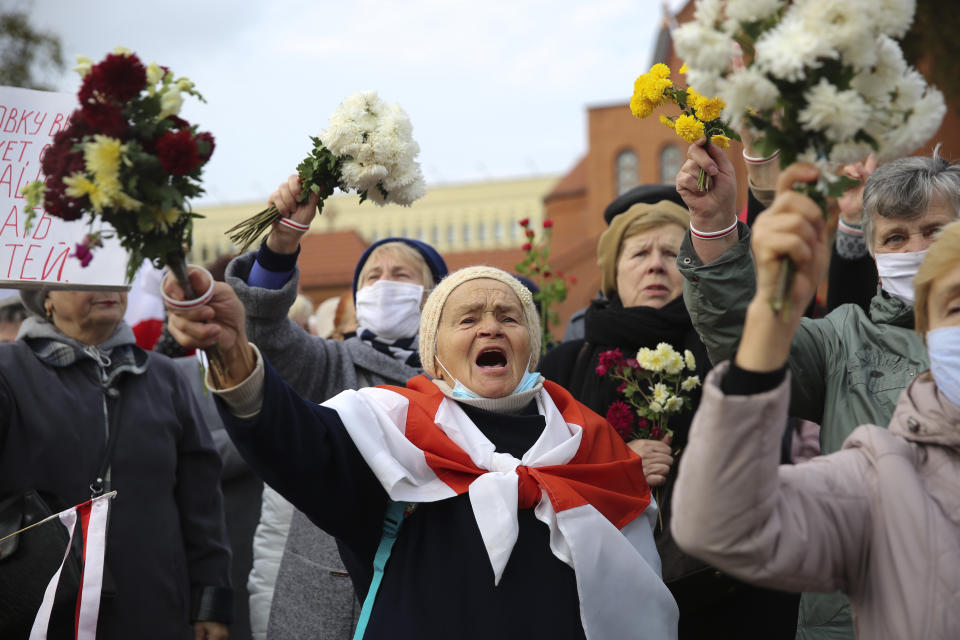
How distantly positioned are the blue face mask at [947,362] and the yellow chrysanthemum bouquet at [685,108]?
0.96 meters

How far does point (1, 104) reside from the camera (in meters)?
3.74

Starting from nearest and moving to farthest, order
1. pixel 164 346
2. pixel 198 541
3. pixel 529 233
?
pixel 198 541
pixel 529 233
pixel 164 346

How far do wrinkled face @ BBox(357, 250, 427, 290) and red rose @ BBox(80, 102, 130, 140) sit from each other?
255cm

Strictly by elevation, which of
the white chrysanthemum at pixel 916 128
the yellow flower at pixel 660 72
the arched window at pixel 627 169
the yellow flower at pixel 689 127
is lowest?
the white chrysanthemum at pixel 916 128

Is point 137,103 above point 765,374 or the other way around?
above

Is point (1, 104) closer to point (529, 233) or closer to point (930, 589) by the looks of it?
point (529, 233)

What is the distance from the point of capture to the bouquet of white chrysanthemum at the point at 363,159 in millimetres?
3387

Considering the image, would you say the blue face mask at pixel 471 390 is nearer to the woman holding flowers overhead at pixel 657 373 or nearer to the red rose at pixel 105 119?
the woman holding flowers overhead at pixel 657 373

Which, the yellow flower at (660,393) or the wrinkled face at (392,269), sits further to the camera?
the wrinkled face at (392,269)

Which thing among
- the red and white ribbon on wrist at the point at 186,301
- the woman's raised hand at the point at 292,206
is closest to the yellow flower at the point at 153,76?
the red and white ribbon on wrist at the point at 186,301

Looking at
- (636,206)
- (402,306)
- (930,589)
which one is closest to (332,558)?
(402,306)

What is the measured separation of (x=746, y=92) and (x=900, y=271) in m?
1.45

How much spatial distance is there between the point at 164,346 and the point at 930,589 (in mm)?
5203

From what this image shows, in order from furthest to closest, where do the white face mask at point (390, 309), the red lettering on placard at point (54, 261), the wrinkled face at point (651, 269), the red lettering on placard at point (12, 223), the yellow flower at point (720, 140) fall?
the white face mask at point (390, 309), the wrinkled face at point (651, 269), the red lettering on placard at point (12, 223), the red lettering on placard at point (54, 261), the yellow flower at point (720, 140)
